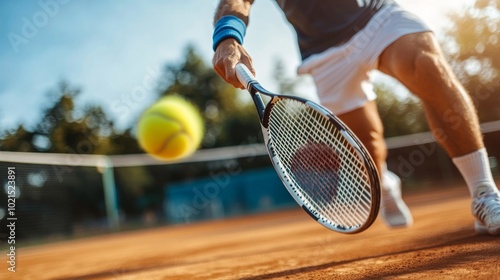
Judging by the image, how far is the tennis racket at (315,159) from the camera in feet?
5.85

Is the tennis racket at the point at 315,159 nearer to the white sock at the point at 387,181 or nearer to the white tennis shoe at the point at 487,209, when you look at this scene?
the white tennis shoe at the point at 487,209

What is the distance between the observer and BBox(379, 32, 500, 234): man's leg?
219cm

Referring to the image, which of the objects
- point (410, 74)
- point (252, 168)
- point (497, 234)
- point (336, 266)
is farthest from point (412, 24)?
point (252, 168)

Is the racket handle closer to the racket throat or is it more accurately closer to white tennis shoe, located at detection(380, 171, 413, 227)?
the racket throat

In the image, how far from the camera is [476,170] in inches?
86.6

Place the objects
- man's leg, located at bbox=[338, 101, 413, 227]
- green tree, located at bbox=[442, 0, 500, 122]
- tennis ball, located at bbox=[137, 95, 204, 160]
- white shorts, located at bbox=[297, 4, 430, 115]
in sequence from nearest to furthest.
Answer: white shorts, located at bbox=[297, 4, 430, 115] < man's leg, located at bbox=[338, 101, 413, 227] < tennis ball, located at bbox=[137, 95, 204, 160] < green tree, located at bbox=[442, 0, 500, 122]

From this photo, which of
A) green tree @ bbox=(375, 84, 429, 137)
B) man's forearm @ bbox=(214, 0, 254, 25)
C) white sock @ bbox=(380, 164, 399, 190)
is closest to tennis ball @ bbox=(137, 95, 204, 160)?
white sock @ bbox=(380, 164, 399, 190)

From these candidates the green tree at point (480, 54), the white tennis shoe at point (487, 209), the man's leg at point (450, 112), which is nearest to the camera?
the white tennis shoe at point (487, 209)

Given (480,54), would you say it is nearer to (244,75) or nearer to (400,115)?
(400,115)

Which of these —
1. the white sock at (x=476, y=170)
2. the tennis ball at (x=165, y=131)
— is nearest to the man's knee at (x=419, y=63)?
the white sock at (x=476, y=170)

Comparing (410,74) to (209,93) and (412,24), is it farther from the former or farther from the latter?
(209,93)

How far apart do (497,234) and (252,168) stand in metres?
17.2

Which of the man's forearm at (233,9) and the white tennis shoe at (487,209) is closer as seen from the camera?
the white tennis shoe at (487,209)

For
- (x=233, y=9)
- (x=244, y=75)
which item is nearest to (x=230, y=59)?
(x=244, y=75)
